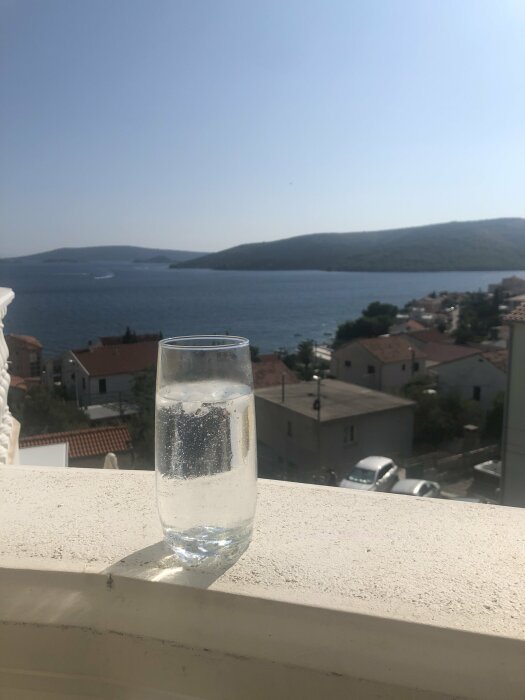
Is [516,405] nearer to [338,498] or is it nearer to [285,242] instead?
[338,498]

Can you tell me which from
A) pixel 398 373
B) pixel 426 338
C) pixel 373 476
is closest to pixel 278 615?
pixel 373 476

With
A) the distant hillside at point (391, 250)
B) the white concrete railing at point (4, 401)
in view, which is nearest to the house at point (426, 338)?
the distant hillside at point (391, 250)

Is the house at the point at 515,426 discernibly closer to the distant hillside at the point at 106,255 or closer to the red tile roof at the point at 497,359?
the red tile roof at the point at 497,359

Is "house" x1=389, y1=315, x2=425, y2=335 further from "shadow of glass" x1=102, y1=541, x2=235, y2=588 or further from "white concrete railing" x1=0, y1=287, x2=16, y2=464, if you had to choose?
"shadow of glass" x1=102, y1=541, x2=235, y2=588

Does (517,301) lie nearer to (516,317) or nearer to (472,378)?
(472,378)

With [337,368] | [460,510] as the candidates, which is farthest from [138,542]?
[337,368]
